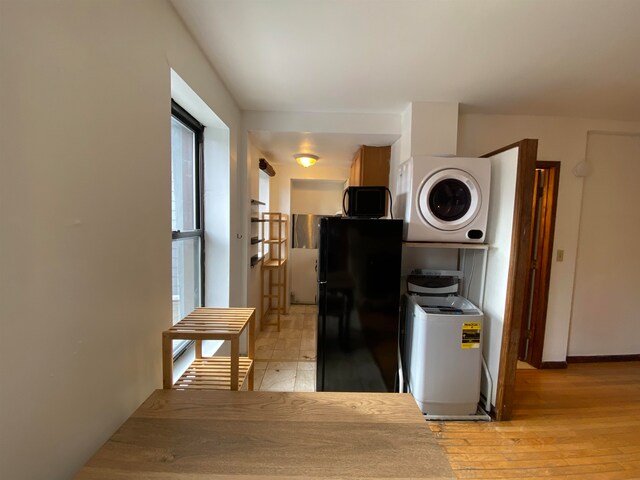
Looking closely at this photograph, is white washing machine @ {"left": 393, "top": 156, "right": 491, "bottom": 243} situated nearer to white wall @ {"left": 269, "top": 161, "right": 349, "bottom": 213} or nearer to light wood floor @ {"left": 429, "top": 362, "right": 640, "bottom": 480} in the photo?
light wood floor @ {"left": 429, "top": 362, "right": 640, "bottom": 480}

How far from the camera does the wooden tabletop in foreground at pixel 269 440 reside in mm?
725

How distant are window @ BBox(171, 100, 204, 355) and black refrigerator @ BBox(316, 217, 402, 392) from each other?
967 millimetres

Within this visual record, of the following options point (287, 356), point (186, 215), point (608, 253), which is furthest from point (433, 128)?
point (287, 356)

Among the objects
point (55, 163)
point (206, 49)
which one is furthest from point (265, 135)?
point (55, 163)

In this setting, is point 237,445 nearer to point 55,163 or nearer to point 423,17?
point 55,163

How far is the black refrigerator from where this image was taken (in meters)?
1.83

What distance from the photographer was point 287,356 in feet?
8.66

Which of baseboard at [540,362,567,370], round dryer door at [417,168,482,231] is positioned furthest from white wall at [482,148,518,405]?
baseboard at [540,362,567,370]

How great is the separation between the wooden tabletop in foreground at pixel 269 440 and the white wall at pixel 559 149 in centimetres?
224

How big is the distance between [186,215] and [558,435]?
2943mm

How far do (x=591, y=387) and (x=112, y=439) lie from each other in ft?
11.0

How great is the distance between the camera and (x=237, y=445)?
807 millimetres

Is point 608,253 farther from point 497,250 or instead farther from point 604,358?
point 497,250

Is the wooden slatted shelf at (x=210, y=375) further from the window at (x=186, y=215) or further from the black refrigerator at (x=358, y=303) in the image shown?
the black refrigerator at (x=358, y=303)
